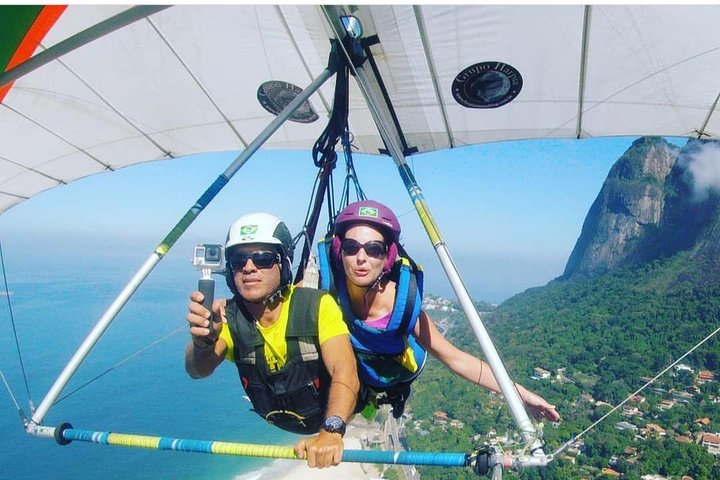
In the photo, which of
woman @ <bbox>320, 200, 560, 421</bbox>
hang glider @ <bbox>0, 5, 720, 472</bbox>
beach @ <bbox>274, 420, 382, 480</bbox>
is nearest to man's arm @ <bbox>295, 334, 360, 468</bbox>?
woman @ <bbox>320, 200, 560, 421</bbox>

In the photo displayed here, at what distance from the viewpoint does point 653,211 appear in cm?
6072

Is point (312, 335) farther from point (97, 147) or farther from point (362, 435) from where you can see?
point (362, 435)

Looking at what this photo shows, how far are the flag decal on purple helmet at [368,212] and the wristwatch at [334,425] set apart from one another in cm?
88

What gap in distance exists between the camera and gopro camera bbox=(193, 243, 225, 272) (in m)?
1.87

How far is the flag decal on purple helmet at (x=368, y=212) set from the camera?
2148 millimetres

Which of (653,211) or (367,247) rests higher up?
(653,211)

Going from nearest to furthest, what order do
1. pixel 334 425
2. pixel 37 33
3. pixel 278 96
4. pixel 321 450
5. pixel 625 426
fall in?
pixel 321 450
pixel 334 425
pixel 37 33
pixel 278 96
pixel 625 426

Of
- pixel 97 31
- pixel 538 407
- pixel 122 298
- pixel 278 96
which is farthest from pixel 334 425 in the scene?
pixel 278 96

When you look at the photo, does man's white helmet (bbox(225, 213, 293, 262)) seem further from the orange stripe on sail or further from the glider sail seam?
the orange stripe on sail

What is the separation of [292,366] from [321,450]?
0.62 metres

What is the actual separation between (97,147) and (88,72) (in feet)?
3.79

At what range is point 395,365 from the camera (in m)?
2.49

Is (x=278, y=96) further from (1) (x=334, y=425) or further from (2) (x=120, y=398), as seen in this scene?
(2) (x=120, y=398)

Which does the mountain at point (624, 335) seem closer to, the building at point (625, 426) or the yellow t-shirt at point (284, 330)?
the building at point (625, 426)
